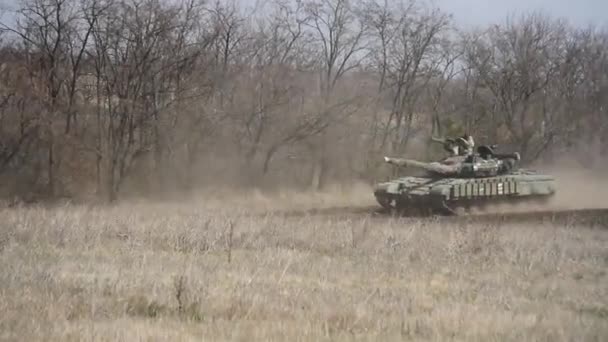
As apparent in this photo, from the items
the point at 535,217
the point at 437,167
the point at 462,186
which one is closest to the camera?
the point at 535,217

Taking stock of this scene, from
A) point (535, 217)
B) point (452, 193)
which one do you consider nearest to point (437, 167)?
point (452, 193)

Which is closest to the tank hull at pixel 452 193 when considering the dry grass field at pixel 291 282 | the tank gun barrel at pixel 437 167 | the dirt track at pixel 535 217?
the tank gun barrel at pixel 437 167

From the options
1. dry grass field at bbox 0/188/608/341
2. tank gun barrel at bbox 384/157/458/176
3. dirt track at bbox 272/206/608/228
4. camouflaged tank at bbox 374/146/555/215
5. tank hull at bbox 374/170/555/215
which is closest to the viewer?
dry grass field at bbox 0/188/608/341

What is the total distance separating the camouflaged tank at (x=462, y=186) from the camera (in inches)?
856

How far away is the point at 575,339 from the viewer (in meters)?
5.89

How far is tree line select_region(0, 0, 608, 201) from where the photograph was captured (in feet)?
86.2

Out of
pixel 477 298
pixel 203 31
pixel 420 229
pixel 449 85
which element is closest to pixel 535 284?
pixel 477 298

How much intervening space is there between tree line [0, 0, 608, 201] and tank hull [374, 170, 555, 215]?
8985mm

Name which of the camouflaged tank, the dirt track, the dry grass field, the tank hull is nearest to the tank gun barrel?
the camouflaged tank

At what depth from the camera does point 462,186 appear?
21828mm

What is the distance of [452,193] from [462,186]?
0.46m

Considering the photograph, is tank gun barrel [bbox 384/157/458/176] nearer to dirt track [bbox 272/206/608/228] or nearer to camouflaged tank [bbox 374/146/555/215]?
camouflaged tank [bbox 374/146/555/215]

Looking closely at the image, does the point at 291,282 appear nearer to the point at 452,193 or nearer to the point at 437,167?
the point at 452,193

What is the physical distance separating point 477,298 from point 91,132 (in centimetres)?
2147
